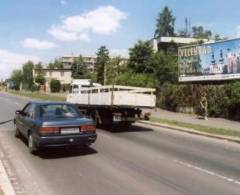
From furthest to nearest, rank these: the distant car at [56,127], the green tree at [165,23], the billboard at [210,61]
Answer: the green tree at [165,23]
the billboard at [210,61]
the distant car at [56,127]

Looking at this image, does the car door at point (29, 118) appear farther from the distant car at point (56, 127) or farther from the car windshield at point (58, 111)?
the car windshield at point (58, 111)

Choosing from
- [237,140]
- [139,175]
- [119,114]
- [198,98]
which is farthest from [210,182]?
[198,98]

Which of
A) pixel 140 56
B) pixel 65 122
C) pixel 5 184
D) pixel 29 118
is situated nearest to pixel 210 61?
pixel 140 56

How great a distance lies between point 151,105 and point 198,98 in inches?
366

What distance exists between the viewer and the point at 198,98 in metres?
26.8

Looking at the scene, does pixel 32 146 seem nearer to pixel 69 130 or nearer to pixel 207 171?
pixel 69 130

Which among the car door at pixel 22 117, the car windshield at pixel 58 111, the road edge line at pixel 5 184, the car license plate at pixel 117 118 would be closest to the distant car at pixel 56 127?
the car windshield at pixel 58 111

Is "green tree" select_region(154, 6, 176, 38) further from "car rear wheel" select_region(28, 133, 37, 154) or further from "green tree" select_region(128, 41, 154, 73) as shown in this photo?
"car rear wheel" select_region(28, 133, 37, 154)

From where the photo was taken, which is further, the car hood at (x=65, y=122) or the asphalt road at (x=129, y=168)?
the car hood at (x=65, y=122)

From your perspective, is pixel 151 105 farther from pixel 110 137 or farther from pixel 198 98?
pixel 198 98

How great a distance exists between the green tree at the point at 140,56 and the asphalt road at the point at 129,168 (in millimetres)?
30232

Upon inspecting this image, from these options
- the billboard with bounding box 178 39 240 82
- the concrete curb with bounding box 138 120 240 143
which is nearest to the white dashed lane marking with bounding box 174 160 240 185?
the concrete curb with bounding box 138 120 240 143

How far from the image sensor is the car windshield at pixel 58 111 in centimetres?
1179

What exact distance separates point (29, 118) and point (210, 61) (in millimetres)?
18316
